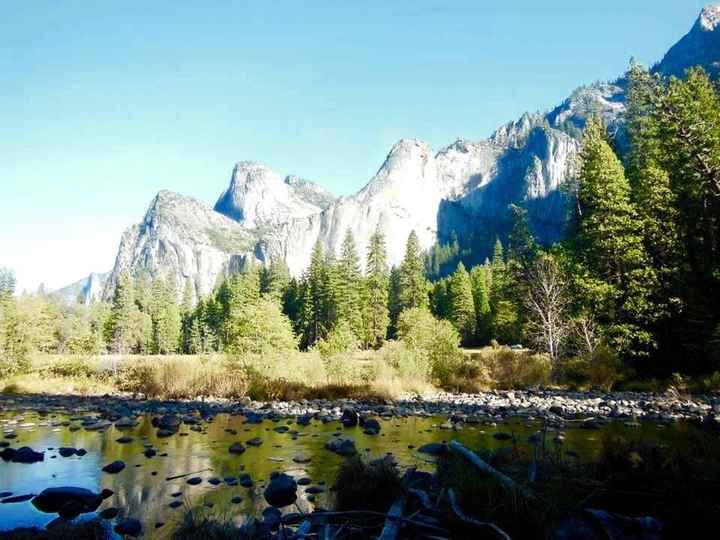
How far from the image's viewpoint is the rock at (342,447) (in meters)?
10.0

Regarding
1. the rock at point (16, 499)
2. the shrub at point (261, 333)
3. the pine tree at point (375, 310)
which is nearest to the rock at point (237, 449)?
the rock at point (16, 499)

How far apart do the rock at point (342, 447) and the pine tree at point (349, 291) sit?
52605 mm

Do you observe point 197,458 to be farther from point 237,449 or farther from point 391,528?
point 391,528

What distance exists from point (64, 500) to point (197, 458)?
319cm

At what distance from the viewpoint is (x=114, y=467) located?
8.91 meters

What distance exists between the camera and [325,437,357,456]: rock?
10.0m

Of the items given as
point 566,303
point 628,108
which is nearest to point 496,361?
point 566,303

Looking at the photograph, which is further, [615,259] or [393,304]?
[393,304]

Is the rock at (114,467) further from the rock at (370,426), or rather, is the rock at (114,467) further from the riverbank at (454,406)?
the riverbank at (454,406)

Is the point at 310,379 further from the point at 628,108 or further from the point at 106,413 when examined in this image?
the point at 628,108

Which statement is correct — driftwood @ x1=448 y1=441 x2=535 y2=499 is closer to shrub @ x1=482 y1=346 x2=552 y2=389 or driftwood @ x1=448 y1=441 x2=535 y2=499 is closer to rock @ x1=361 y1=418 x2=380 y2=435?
rock @ x1=361 y1=418 x2=380 y2=435

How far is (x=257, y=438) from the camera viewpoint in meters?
11.6

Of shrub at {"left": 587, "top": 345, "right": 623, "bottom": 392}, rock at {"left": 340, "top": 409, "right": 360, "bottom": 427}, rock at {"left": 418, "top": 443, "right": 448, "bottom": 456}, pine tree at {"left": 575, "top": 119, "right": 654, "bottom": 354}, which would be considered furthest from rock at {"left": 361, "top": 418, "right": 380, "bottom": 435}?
pine tree at {"left": 575, "top": 119, "right": 654, "bottom": 354}

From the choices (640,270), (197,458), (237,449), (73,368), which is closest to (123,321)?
(73,368)
